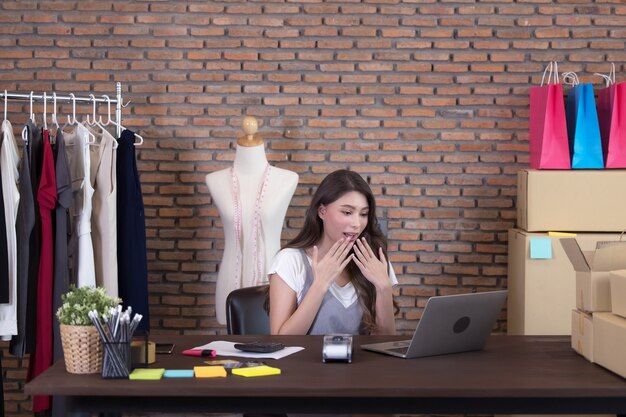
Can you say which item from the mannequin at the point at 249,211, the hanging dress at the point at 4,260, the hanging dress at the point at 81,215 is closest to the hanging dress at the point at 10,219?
the hanging dress at the point at 4,260

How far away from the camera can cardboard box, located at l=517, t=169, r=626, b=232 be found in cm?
486

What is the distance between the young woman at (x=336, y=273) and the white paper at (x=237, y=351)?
0.36m

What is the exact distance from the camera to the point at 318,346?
296cm

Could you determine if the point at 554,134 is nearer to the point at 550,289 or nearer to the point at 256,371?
the point at 550,289

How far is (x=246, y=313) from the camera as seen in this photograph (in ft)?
11.6

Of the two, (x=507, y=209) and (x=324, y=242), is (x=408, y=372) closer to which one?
(x=324, y=242)

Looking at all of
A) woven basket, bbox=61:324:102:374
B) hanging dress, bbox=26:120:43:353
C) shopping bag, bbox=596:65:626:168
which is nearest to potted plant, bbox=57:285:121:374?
woven basket, bbox=61:324:102:374

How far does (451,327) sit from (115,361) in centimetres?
102

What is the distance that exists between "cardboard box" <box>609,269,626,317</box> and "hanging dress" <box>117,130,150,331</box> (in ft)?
9.07

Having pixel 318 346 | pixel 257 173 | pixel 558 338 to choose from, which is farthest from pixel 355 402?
pixel 257 173

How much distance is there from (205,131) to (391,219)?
49.0 inches

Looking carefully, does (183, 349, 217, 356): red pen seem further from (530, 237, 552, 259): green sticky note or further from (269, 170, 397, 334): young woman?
(530, 237, 552, 259): green sticky note

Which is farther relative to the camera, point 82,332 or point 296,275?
point 296,275

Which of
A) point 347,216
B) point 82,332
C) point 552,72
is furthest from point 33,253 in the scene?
point 552,72
